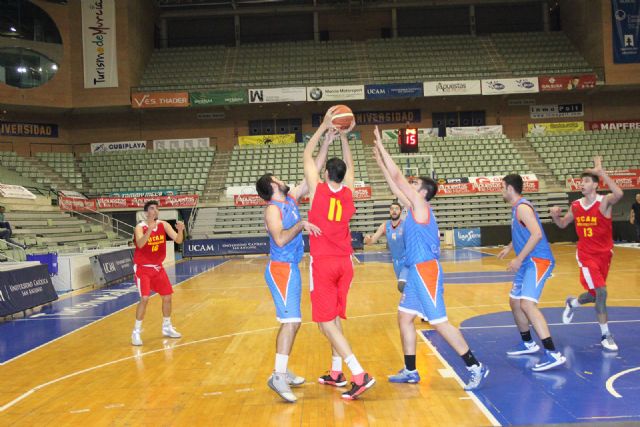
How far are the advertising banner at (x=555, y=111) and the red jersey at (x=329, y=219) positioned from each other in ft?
101

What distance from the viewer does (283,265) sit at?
206 inches

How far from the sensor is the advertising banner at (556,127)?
32.4m

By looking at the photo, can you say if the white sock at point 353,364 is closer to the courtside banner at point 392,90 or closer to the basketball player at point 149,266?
the basketball player at point 149,266

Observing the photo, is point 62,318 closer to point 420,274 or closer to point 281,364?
point 281,364

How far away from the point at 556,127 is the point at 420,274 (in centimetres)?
3050

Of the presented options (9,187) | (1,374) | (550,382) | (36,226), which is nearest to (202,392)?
(1,374)

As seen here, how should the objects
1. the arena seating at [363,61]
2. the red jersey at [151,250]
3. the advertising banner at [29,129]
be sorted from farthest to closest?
1. the arena seating at [363,61]
2. the advertising banner at [29,129]
3. the red jersey at [151,250]

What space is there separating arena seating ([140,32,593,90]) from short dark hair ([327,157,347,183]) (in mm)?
26244

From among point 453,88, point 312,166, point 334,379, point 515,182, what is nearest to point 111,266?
point 334,379

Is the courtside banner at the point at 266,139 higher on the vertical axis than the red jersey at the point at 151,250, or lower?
higher

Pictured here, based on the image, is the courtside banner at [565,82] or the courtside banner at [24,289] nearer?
the courtside banner at [24,289]

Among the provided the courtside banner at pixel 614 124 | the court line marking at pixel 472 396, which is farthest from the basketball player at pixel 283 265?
Answer: the courtside banner at pixel 614 124

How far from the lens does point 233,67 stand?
108 feet

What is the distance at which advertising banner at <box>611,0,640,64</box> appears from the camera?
30.1m
